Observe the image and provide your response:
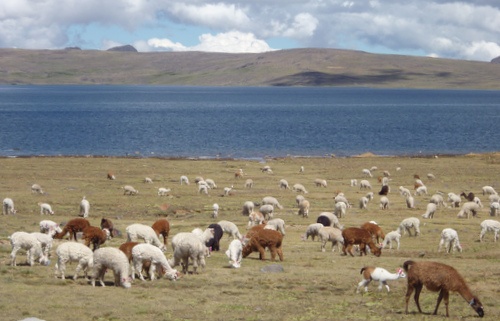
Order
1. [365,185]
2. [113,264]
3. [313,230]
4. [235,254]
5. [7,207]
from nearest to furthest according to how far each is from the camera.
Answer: [113,264] → [235,254] → [313,230] → [7,207] → [365,185]

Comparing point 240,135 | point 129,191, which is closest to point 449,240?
point 129,191

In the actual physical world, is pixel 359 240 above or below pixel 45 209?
below

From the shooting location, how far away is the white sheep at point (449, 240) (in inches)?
1209

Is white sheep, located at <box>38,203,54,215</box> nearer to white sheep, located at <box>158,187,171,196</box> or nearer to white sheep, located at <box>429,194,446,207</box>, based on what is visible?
white sheep, located at <box>158,187,171,196</box>

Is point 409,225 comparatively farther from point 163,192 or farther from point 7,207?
point 7,207

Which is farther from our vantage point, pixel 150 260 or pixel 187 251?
pixel 187 251

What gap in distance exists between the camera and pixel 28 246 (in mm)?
24781

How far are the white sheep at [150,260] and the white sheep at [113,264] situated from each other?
2.79 feet

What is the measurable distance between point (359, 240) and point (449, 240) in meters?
4.16

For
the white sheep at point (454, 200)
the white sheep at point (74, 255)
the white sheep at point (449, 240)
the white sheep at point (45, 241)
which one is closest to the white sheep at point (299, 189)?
the white sheep at point (454, 200)

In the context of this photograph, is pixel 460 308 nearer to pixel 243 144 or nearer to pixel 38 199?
pixel 38 199

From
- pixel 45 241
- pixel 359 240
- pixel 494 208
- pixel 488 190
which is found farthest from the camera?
pixel 488 190

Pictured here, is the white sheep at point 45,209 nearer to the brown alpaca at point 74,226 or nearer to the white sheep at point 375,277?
the brown alpaca at point 74,226

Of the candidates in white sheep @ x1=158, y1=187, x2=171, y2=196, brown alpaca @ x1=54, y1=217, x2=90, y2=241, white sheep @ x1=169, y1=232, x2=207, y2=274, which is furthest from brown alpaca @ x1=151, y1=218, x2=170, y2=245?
white sheep @ x1=158, y1=187, x2=171, y2=196
